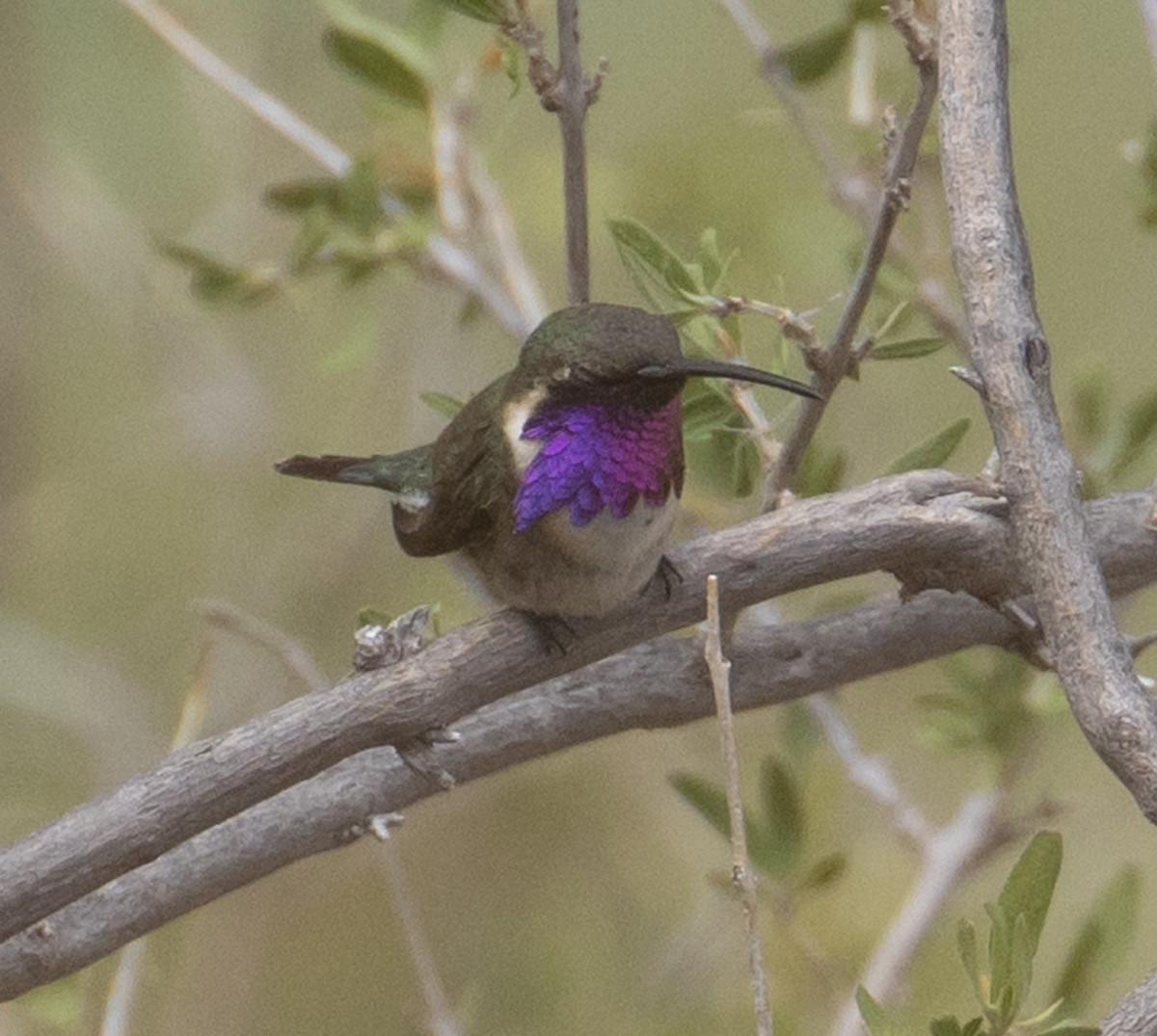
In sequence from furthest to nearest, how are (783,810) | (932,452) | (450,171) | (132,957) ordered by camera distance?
(450,171) < (783,810) < (132,957) < (932,452)

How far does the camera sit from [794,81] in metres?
1.74

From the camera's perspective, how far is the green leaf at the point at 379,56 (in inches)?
65.6

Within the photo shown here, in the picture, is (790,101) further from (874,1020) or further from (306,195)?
(874,1020)

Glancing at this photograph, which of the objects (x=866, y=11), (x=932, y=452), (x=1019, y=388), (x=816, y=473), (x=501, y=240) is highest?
(x=501, y=240)

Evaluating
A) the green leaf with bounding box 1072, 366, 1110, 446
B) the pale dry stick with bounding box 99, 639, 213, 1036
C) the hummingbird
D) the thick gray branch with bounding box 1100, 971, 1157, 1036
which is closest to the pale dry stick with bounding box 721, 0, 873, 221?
the green leaf with bounding box 1072, 366, 1110, 446

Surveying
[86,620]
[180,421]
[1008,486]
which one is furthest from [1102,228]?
[1008,486]

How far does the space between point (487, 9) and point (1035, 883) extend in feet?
2.32

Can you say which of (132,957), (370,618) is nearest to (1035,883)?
(370,618)

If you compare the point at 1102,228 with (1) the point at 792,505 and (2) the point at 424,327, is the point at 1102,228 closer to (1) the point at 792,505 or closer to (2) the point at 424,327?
(2) the point at 424,327

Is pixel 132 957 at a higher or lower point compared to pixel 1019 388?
higher

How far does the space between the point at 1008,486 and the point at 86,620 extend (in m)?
1.98

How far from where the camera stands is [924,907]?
1783mm

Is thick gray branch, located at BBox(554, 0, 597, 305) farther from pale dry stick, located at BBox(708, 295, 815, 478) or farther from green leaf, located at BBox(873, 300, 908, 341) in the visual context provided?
green leaf, located at BBox(873, 300, 908, 341)

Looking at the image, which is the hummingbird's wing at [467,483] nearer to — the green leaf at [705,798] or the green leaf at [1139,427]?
the green leaf at [705,798]
